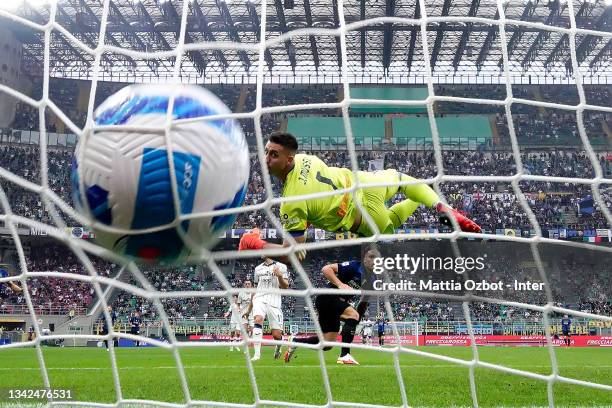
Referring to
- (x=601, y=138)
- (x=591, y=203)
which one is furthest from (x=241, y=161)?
→ (x=601, y=138)

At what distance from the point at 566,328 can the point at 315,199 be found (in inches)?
684

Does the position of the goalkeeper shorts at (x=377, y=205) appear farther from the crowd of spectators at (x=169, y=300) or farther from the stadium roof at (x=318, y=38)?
the crowd of spectators at (x=169, y=300)

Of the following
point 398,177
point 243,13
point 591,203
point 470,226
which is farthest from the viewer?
point 243,13

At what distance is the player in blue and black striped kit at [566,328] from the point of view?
19609 millimetres

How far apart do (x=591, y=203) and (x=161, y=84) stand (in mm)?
23115

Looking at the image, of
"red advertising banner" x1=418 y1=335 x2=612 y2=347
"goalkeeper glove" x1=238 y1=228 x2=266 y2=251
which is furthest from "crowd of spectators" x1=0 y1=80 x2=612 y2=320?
"goalkeeper glove" x1=238 y1=228 x2=266 y2=251

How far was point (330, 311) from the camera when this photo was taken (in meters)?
6.14

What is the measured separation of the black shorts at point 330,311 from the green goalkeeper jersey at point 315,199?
1.63 m

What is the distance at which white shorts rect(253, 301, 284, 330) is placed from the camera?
9062 mm

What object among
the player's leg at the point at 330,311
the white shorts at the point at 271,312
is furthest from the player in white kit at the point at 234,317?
the player's leg at the point at 330,311

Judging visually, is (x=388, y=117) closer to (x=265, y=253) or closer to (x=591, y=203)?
(x=591, y=203)

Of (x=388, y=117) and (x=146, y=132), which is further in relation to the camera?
(x=388, y=117)

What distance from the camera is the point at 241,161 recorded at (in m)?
2.82

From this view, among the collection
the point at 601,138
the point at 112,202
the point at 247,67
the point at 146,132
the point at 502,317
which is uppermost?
the point at 247,67
